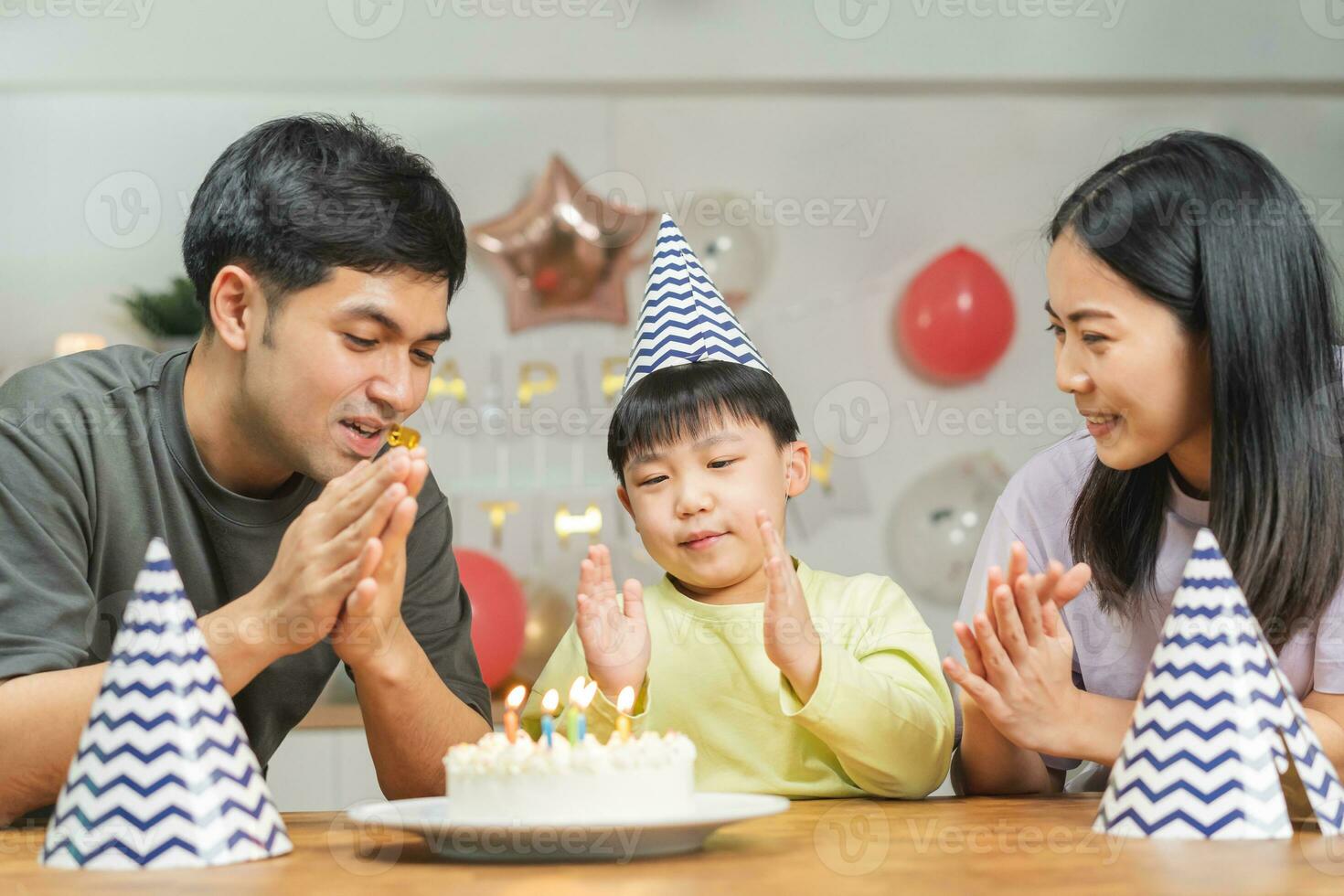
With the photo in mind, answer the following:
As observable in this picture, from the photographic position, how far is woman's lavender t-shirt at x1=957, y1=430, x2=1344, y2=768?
4.36 feet

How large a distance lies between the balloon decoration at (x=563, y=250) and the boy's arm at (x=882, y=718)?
85.3 inches

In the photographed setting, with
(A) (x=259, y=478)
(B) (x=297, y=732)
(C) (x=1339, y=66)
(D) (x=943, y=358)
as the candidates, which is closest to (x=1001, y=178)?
(D) (x=943, y=358)

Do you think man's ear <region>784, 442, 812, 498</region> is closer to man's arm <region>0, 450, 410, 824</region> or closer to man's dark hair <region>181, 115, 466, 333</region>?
man's dark hair <region>181, 115, 466, 333</region>

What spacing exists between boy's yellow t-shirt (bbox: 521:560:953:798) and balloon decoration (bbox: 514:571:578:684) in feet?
5.20

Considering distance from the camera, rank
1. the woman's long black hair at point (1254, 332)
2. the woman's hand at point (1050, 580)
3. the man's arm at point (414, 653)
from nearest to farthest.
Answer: the woman's hand at point (1050, 580) → the man's arm at point (414, 653) → the woman's long black hair at point (1254, 332)

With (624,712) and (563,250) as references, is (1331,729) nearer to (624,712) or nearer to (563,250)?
(624,712)

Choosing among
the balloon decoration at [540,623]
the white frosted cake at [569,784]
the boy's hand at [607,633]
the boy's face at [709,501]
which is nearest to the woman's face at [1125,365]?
the boy's face at [709,501]

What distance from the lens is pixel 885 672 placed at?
4.84 ft

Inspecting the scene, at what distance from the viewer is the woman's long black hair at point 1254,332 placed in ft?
4.31

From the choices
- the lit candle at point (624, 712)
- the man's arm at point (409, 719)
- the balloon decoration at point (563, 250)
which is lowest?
the man's arm at point (409, 719)

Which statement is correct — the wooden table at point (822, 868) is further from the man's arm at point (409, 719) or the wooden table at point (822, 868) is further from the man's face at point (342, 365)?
the man's face at point (342, 365)

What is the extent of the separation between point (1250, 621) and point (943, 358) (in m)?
2.51

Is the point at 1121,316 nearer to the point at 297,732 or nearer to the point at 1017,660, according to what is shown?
the point at 1017,660

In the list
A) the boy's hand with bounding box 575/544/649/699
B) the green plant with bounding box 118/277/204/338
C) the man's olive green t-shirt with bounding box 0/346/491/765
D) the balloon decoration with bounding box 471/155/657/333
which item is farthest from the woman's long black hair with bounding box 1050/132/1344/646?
the green plant with bounding box 118/277/204/338
